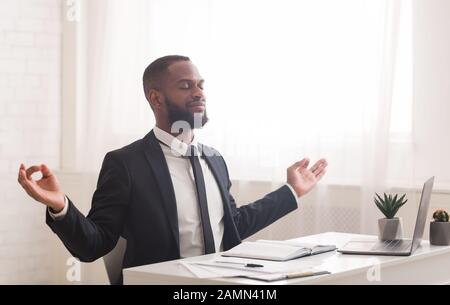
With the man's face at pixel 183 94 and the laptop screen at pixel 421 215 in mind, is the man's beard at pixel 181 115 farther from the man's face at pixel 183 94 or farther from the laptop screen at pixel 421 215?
the laptop screen at pixel 421 215

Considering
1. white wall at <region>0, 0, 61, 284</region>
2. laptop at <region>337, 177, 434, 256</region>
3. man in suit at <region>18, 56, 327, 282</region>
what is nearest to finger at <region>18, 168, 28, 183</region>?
man in suit at <region>18, 56, 327, 282</region>

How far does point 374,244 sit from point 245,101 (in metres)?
1.95

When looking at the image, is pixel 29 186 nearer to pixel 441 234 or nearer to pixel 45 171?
pixel 45 171

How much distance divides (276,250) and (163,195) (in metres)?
0.41

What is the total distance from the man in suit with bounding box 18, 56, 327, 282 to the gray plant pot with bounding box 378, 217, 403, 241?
515mm

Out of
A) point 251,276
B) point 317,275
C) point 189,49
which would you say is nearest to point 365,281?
point 317,275

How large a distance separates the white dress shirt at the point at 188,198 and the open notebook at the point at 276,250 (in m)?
0.16

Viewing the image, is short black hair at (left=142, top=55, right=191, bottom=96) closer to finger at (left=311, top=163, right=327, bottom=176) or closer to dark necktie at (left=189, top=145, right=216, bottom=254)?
dark necktie at (left=189, top=145, right=216, bottom=254)

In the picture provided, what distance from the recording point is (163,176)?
2.72 meters

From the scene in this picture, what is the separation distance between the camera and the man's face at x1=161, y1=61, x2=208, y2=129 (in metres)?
2.81

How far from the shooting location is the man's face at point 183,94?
2.81m

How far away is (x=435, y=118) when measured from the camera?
3.97 m

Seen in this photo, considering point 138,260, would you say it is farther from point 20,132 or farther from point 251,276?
point 20,132

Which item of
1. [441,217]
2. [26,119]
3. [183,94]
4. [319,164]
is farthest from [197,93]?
[26,119]
